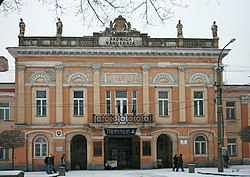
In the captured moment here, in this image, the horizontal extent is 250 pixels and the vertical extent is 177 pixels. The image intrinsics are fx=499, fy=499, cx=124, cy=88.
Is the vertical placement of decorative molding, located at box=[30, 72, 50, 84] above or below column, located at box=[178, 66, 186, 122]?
above

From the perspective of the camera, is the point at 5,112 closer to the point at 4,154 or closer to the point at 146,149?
the point at 4,154

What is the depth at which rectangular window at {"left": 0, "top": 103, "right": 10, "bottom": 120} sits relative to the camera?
1722 inches

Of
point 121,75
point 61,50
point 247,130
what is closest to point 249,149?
point 247,130

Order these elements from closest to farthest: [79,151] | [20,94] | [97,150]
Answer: [20,94] → [97,150] → [79,151]

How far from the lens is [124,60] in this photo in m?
41.4

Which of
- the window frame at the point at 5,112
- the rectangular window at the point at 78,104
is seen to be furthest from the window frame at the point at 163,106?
the window frame at the point at 5,112

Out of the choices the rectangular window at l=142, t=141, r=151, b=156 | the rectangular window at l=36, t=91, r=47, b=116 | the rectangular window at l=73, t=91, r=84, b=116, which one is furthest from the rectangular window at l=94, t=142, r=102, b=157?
the rectangular window at l=36, t=91, r=47, b=116

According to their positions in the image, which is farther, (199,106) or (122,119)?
(199,106)

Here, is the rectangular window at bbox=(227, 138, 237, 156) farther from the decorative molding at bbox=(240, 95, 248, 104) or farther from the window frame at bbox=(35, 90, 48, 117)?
the window frame at bbox=(35, 90, 48, 117)

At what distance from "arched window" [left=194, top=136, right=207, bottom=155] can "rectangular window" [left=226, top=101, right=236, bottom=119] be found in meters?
5.40

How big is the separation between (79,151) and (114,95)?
20.0ft

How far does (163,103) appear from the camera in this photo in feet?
137

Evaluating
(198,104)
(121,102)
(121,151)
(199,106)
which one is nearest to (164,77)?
(198,104)

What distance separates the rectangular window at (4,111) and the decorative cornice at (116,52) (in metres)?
5.31
